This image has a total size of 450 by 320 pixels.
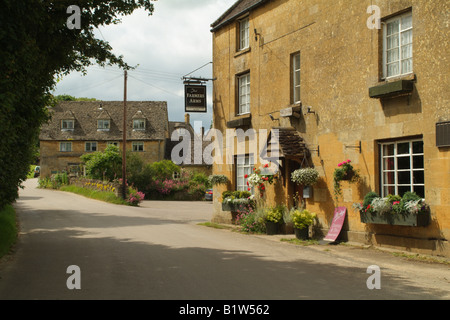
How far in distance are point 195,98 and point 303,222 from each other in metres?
7.51

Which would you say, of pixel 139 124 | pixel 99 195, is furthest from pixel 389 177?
pixel 139 124

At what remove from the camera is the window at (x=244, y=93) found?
17.7 m

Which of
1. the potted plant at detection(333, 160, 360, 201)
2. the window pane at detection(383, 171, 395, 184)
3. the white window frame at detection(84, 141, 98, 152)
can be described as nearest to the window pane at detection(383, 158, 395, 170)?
the window pane at detection(383, 171, 395, 184)

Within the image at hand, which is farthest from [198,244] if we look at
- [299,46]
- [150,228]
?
[299,46]

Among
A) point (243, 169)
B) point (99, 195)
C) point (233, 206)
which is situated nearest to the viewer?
point (233, 206)

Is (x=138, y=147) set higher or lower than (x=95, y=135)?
lower

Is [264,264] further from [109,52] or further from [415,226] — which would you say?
[109,52]

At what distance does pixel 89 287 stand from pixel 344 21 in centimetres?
969

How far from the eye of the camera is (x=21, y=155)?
1049 centimetres

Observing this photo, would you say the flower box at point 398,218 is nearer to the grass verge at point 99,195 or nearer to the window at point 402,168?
the window at point 402,168

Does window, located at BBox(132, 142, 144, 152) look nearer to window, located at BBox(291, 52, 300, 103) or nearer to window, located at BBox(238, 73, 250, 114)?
window, located at BBox(238, 73, 250, 114)

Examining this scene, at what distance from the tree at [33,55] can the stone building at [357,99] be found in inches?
216

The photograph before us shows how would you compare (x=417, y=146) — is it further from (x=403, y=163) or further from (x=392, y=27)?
(x=392, y=27)

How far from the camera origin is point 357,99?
12312 millimetres
